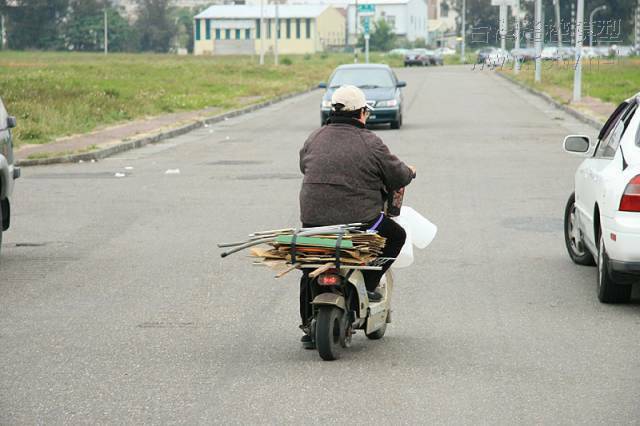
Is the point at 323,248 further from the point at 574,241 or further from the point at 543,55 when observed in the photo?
the point at 543,55

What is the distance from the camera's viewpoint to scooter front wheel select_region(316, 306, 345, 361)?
689 cm

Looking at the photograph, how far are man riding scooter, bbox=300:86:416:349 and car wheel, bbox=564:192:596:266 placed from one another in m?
3.56

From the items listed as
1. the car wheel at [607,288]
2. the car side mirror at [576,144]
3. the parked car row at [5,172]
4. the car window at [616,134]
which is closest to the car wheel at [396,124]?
the parked car row at [5,172]

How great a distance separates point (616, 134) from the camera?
371 inches

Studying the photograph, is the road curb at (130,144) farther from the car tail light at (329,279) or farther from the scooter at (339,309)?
the car tail light at (329,279)

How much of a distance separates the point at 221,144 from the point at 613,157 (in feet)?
53.4

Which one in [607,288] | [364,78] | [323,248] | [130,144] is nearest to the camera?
[323,248]

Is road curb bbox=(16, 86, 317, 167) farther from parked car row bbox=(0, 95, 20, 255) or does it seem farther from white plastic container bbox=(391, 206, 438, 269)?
white plastic container bbox=(391, 206, 438, 269)

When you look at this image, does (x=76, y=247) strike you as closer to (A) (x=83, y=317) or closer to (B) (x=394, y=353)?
(A) (x=83, y=317)

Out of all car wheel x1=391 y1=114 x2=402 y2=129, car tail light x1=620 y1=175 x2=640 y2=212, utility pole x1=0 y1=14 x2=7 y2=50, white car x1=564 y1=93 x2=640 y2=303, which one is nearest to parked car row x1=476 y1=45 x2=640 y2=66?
car wheel x1=391 y1=114 x2=402 y2=129

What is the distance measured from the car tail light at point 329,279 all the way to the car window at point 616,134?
10.2 ft

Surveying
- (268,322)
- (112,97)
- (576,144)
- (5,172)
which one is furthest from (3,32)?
(268,322)

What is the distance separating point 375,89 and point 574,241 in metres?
19.2

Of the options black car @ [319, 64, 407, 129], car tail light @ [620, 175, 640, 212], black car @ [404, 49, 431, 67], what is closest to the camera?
car tail light @ [620, 175, 640, 212]
